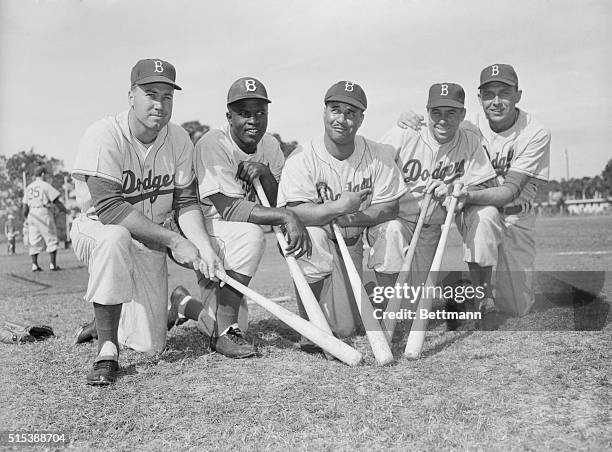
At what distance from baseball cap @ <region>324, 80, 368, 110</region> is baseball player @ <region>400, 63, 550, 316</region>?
80 cm

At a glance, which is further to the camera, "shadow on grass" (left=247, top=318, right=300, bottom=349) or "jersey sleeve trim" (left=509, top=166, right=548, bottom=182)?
"jersey sleeve trim" (left=509, top=166, right=548, bottom=182)

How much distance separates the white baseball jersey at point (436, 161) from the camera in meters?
4.14

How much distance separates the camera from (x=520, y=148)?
4.37 metres

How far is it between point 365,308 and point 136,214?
1341mm

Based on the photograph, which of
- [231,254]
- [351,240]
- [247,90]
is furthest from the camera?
[351,240]

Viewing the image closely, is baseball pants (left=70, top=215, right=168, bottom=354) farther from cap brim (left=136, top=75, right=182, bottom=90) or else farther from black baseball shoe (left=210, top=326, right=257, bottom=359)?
cap brim (left=136, top=75, right=182, bottom=90)

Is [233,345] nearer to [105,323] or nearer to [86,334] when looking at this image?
[105,323]

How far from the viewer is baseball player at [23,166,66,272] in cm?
953

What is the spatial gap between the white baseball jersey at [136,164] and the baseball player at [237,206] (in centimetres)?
16

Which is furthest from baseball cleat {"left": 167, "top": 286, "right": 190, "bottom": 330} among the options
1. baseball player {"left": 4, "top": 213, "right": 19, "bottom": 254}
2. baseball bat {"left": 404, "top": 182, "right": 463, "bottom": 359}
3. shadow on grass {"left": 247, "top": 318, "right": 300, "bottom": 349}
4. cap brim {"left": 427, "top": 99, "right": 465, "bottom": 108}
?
baseball player {"left": 4, "top": 213, "right": 19, "bottom": 254}

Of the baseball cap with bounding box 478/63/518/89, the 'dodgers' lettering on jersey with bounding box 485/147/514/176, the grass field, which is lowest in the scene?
the grass field

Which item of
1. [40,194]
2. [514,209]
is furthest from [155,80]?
[40,194]

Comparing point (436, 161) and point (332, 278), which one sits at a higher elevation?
point (436, 161)

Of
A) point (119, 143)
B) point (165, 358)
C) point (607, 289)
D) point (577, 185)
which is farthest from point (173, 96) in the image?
point (577, 185)
